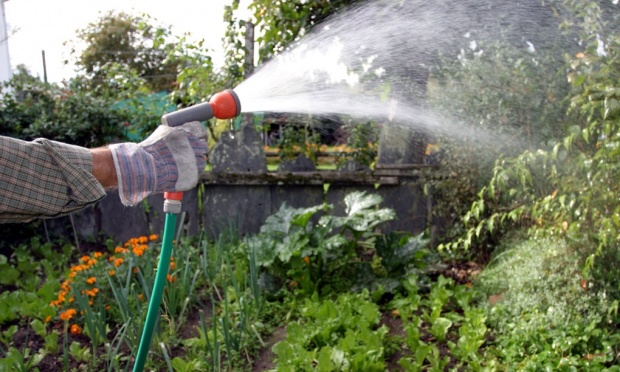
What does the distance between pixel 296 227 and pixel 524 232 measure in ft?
4.71

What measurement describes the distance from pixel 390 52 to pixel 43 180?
2961mm

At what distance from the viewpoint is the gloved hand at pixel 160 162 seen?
168 centimetres

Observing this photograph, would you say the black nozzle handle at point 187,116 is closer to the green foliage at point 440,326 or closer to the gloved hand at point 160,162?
the gloved hand at point 160,162

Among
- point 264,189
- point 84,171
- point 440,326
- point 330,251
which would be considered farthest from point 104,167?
point 264,189

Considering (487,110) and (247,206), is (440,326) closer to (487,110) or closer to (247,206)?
(487,110)

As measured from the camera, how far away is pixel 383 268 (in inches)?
147

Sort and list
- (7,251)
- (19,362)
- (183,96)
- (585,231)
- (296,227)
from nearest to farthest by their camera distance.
A: 1. (19,362)
2. (585,231)
3. (296,227)
4. (7,251)
5. (183,96)

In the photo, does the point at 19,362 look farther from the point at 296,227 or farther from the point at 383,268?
the point at 383,268

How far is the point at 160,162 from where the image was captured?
1740mm

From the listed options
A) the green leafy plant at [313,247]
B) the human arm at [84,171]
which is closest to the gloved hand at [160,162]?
the human arm at [84,171]

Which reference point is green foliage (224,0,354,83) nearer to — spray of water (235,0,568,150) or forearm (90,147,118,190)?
spray of water (235,0,568,150)

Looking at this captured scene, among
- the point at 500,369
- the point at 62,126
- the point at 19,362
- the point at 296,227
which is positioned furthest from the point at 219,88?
the point at 500,369

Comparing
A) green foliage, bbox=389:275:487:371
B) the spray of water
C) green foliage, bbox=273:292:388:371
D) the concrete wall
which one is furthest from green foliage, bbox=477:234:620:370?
the concrete wall

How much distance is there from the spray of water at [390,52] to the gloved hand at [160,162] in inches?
49.8
